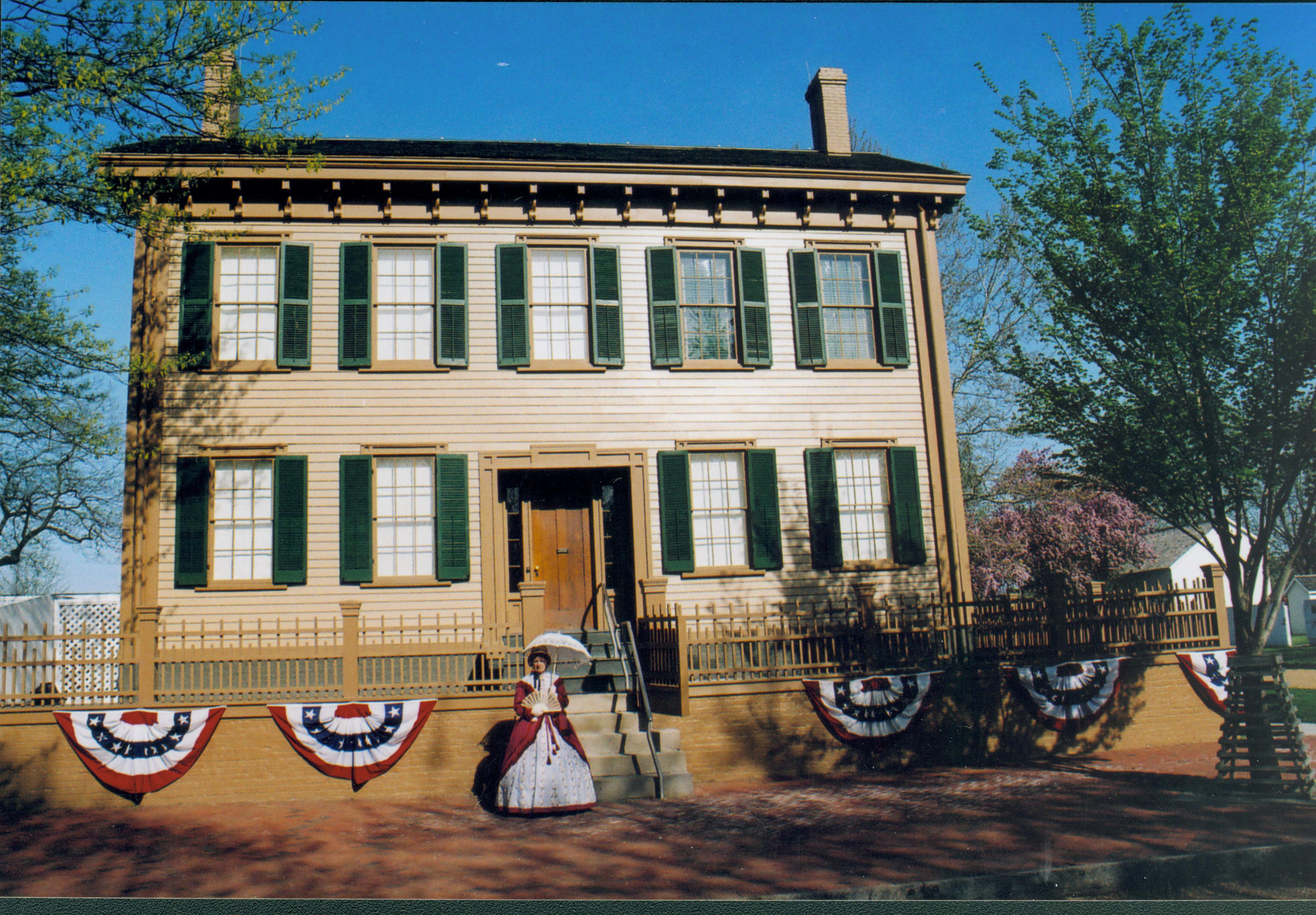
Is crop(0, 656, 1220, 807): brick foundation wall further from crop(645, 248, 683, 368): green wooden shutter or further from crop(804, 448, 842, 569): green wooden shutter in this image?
crop(645, 248, 683, 368): green wooden shutter

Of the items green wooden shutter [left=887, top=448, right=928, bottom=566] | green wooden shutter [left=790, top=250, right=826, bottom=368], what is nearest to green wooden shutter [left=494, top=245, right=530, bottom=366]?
green wooden shutter [left=790, top=250, right=826, bottom=368]

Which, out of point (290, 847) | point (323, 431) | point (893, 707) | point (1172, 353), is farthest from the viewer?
point (323, 431)

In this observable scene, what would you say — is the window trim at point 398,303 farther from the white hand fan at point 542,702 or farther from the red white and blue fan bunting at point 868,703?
the red white and blue fan bunting at point 868,703

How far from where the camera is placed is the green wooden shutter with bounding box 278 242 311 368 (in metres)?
13.5

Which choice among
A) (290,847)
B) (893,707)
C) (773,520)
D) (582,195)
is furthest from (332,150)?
(893,707)

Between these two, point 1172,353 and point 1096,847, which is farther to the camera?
point 1172,353

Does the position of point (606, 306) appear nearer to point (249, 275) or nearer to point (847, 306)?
point (847, 306)

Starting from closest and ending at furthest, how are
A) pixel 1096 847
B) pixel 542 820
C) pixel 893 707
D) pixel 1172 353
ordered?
pixel 1096 847, pixel 542 820, pixel 1172 353, pixel 893 707

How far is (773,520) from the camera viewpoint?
14.2 metres

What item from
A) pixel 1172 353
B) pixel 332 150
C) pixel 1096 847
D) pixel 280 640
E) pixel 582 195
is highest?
pixel 332 150

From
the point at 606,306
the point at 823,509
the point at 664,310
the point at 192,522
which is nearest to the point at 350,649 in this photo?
the point at 192,522

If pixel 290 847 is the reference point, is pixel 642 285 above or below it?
above

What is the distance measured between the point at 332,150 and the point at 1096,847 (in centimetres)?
1433

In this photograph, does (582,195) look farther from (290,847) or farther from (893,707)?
(290,847)
